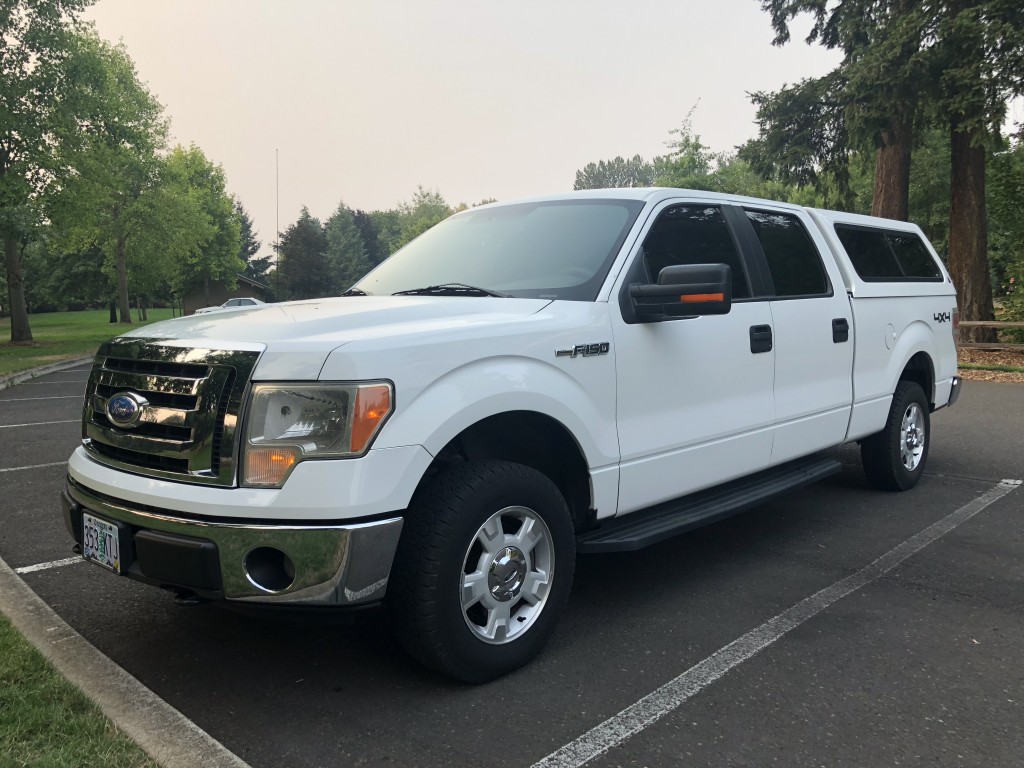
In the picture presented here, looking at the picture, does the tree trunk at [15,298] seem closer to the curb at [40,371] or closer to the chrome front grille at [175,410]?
the curb at [40,371]

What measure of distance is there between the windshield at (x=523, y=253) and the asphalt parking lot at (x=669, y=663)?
1547mm

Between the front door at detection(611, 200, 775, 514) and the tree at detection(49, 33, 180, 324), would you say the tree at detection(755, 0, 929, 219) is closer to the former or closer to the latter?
the front door at detection(611, 200, 775, 514)

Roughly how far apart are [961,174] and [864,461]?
13457 mm

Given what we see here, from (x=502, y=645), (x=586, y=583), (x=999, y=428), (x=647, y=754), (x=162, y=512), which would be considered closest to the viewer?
(x=647, y=754)

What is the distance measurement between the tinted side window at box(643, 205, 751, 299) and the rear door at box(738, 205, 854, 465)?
0.24m

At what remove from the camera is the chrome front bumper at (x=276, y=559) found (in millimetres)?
2633

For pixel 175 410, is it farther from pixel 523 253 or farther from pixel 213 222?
pixel 213 222

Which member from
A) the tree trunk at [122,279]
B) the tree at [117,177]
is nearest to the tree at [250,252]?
the tree at [117,177]

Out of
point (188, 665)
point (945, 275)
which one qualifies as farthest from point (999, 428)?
point (188, 665)

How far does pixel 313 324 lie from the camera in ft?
9.86

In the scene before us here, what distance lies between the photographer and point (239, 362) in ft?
9.08

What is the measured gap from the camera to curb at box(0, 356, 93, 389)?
15000mm

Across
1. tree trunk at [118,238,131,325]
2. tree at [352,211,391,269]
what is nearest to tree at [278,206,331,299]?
tree at [352,211,391,269]

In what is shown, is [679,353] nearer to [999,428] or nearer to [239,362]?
[239,362]
